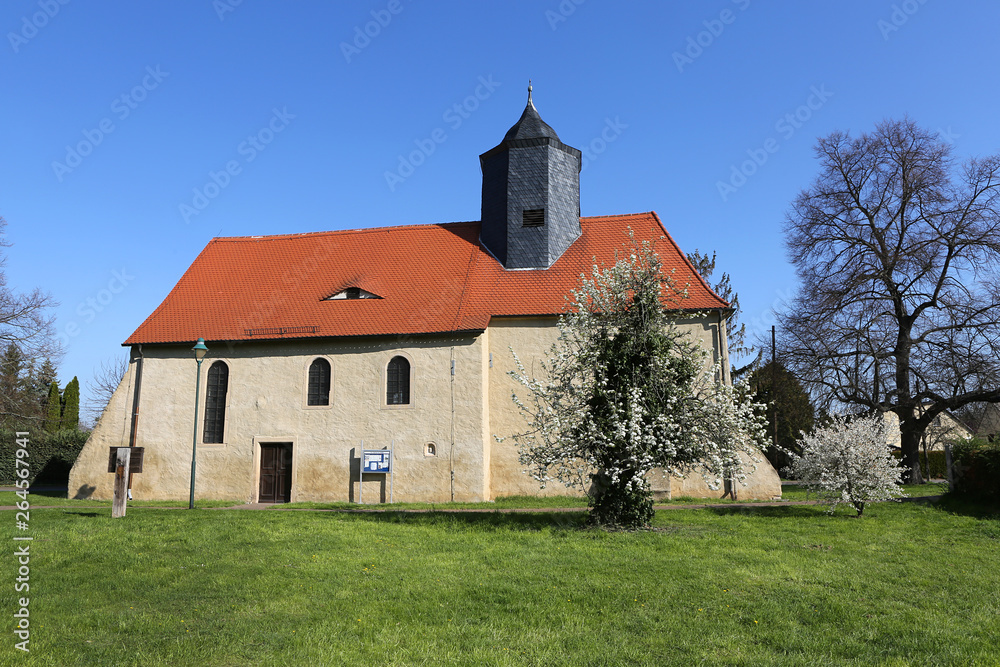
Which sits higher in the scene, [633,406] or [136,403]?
[136,403]

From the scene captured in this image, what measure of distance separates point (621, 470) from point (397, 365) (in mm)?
10076

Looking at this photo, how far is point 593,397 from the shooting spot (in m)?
13.0

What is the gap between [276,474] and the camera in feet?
67.6

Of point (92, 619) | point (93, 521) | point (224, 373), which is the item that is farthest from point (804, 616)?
point (224, 373)

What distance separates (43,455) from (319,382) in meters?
16.7

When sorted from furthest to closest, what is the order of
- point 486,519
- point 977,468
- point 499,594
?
point 977,468, point 486,519, point 499,594

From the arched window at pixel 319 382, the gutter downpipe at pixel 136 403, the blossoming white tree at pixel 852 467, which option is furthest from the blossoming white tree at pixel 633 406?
the gutter downpipe at pixel 136 403

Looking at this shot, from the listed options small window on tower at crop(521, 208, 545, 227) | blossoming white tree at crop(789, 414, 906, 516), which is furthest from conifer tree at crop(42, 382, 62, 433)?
blossoming white tree at crop(789, 414, 906, 516)

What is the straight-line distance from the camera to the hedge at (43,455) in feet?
92.9

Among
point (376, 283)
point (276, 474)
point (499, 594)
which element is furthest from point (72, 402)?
point (499, 594)

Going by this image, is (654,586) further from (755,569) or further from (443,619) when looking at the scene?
(443,619)

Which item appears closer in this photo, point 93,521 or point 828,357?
point 93,521

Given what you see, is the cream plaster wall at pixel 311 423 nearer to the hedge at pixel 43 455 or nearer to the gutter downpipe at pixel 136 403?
the gutter downpipe at pixel 136 403

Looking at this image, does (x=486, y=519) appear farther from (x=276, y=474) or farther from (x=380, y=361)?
(x=276, y=474)
